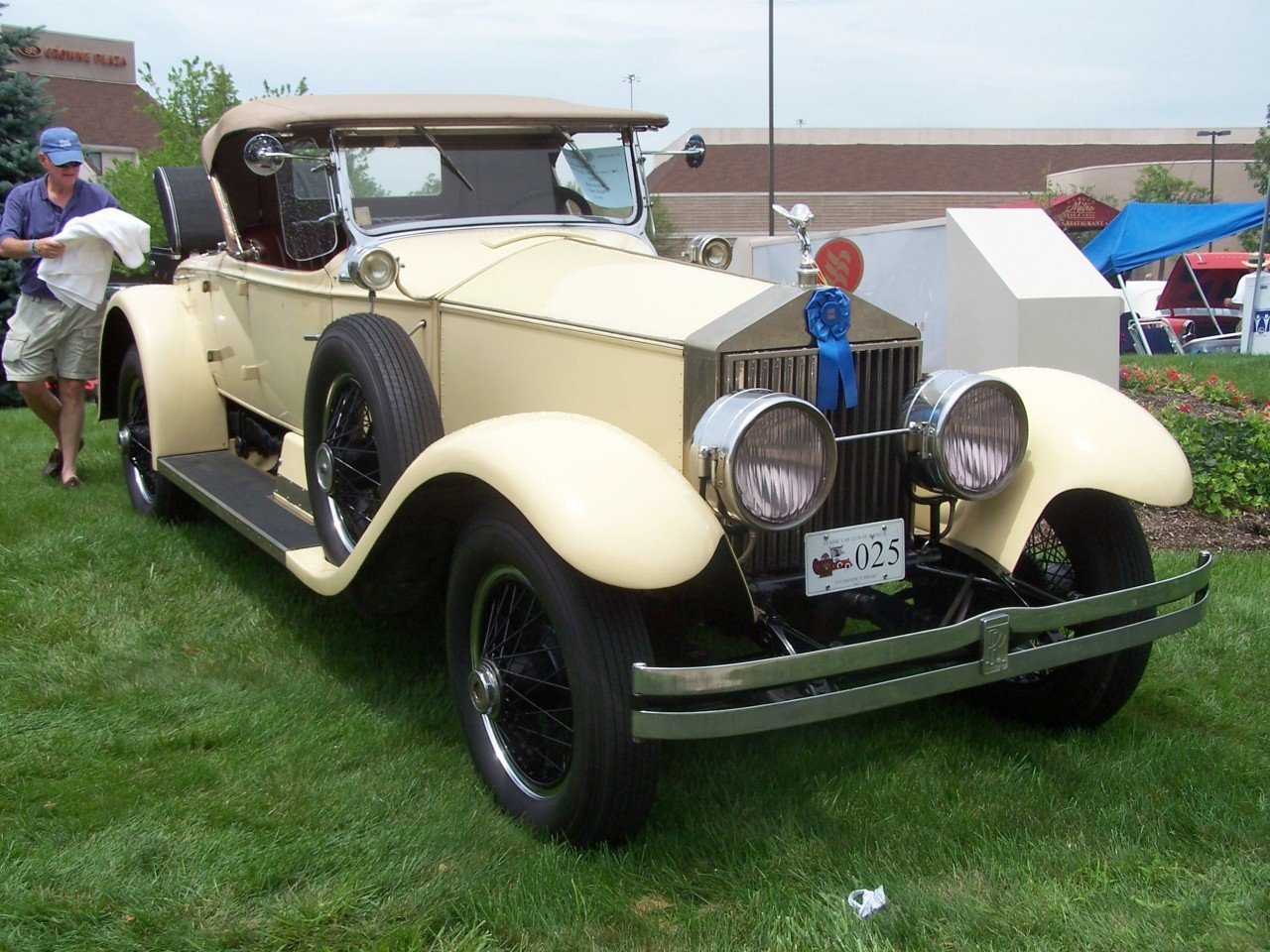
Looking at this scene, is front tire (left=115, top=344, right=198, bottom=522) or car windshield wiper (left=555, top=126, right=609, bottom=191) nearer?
car windshield wiper (left=555, top=126, right=609, bottom=191)

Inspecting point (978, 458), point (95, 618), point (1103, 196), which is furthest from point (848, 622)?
point (1103, 196)

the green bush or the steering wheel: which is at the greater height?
the steering wheel

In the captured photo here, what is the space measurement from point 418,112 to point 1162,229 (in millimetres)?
15063

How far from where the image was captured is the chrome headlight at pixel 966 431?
2.80 metres

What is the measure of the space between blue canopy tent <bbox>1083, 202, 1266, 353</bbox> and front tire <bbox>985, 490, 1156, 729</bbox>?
13.4 metres

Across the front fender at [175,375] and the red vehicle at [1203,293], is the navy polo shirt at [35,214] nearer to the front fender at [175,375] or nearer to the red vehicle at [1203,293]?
the front fender at [175,375]

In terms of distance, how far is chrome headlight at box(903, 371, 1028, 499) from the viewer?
110 inches

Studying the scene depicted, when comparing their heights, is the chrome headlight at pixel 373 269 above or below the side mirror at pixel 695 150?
below

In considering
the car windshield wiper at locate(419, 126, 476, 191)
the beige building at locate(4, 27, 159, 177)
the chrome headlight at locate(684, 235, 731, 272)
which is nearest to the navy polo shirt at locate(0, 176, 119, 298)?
the car windshield wiper at locate(419, 126, 476, 191)

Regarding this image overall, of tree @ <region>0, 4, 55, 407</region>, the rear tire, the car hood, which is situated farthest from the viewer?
tree @ <region>0, 4, 55, 407</region>

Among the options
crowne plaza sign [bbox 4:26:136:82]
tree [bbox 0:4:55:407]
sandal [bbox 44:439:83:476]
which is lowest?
sandal [bbox 44:439:83:476]

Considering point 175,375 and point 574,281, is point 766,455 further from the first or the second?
point 175,375

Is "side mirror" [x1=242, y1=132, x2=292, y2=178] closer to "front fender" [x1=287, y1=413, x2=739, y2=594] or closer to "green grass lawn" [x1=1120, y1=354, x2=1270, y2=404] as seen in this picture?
"front fender" [x1=287, y1=413, x2=739, y2=594]

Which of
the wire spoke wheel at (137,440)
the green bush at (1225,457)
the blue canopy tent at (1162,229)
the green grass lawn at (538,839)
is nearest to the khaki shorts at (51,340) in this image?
the wire spoke wheel at (137,440)
